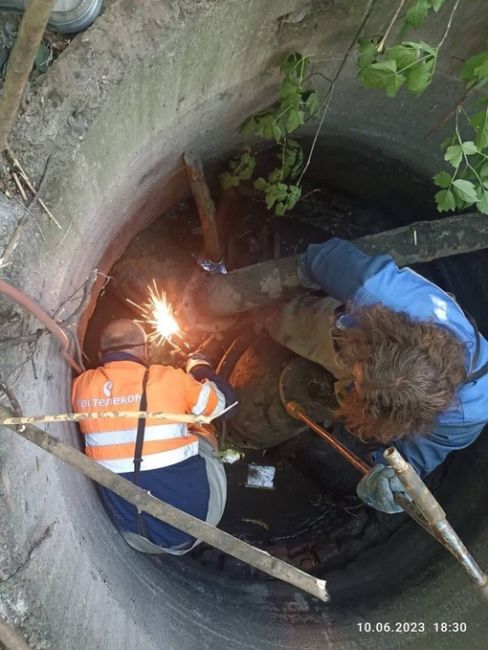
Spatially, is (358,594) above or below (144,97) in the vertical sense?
below

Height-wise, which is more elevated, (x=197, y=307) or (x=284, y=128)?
(x=284, y=128)

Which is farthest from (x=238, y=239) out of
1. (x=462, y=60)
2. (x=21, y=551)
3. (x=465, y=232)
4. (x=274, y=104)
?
(x=21, y=551)

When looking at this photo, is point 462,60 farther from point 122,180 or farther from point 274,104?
point 122,180

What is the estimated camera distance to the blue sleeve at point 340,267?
2260 mm

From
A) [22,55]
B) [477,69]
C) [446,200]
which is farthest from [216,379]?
[22,55]

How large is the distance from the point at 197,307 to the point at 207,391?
2.17 ft

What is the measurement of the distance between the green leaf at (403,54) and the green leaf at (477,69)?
29 cm

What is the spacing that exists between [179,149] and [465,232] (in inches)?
55.1

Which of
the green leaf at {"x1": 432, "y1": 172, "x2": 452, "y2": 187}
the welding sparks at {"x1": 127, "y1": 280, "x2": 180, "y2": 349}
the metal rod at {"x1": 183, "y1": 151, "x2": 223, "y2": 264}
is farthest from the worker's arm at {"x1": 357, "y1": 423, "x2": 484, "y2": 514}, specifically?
the metal rod at {"x1": 183, "y1": 151, "x2": 223, "y2": 264}

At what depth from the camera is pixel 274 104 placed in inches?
101

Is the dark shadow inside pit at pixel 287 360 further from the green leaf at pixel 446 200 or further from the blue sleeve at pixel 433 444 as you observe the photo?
the green leaf at pixel 446 200

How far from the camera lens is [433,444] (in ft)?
7.72

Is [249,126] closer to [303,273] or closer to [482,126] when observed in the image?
A: [303,273]

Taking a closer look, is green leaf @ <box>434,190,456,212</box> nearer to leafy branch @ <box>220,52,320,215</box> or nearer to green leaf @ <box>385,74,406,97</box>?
green leaf @ <box>385,74,406,97</box>
